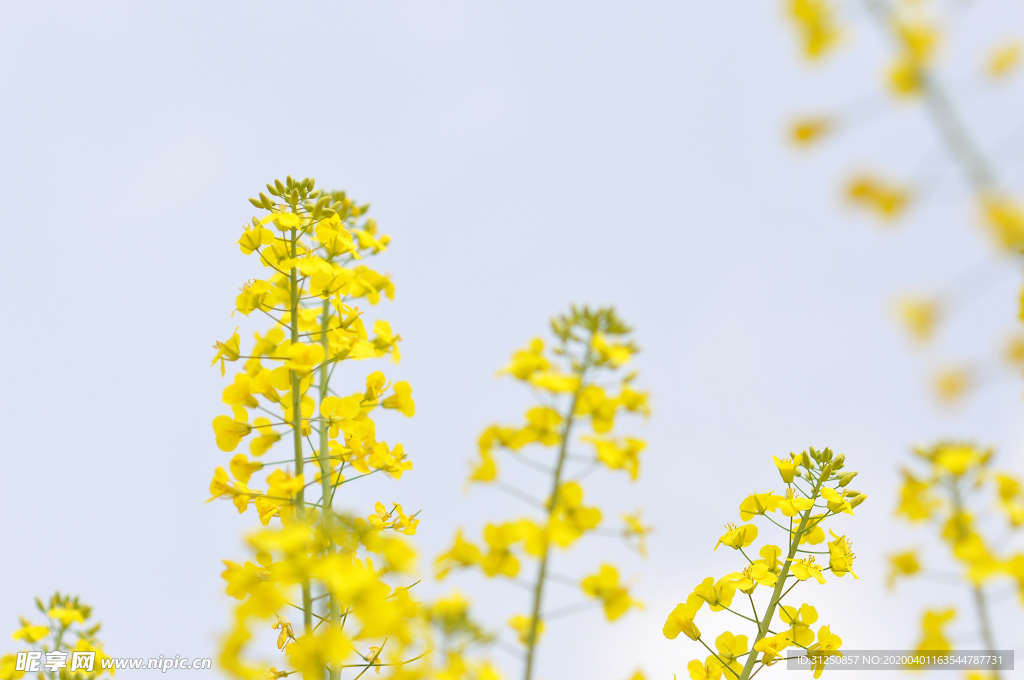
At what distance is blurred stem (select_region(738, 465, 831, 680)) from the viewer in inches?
151

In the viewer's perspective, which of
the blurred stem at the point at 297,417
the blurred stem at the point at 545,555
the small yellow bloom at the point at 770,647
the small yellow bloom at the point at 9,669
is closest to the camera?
the blurred stem at the point at 545,555

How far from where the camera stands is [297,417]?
3793 mm

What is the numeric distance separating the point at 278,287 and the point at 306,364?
799 mm

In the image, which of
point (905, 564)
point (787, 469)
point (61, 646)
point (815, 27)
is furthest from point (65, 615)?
point (815, 27)

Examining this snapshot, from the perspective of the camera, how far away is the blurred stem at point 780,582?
3838 millimetres

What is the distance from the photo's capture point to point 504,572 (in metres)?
2.72

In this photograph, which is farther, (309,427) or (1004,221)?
(309,427)

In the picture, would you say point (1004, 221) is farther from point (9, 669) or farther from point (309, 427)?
point (9, 669)

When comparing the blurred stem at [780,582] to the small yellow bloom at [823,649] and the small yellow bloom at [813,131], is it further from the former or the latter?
the small yellow bloom at [813,131]

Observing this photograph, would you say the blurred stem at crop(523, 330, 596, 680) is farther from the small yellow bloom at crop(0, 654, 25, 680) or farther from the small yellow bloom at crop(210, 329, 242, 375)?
the small yellow bloom at crop(0, 654, 25, 680)

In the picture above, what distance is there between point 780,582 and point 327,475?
2.31 meters

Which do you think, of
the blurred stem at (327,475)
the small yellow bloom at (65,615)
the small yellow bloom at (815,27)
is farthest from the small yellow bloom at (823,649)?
the small yellow bloom at (65,615)

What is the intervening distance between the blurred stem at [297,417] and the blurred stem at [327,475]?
11cm

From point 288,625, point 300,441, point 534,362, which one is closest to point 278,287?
point 300,441
